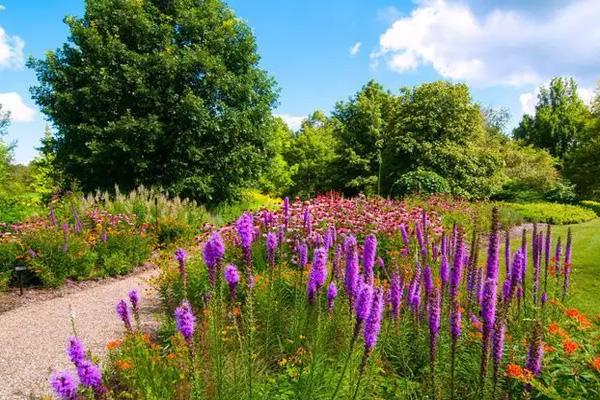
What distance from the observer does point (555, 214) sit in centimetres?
2059

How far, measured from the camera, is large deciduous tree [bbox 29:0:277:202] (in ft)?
55.8

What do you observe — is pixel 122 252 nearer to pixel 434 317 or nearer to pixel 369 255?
pixel 369 255

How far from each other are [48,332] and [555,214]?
2045 cm

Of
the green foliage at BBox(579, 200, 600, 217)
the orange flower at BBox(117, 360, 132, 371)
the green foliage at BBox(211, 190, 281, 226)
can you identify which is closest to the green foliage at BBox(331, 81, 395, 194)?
the green foliage at BBox(211, 190, 281, 226)

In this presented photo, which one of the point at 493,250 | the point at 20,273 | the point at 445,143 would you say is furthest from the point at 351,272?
the point at 445,143

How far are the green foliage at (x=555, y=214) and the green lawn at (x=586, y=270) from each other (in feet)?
6.75

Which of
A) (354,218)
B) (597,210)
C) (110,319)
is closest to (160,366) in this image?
(110,319)

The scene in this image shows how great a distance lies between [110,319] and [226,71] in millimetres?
13777

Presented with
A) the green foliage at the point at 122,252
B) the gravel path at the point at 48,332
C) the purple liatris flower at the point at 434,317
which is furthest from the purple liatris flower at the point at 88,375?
the green foliage at the point at 122,252

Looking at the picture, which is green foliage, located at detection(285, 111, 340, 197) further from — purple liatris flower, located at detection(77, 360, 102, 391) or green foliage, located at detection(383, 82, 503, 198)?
purple liatris flower, located at detection(77, 360, 102, 391)

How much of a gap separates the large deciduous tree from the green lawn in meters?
11.8

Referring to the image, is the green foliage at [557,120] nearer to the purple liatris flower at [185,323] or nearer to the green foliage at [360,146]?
the green foliage at [360,146]

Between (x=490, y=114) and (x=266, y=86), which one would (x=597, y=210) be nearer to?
(x=266, y=86)

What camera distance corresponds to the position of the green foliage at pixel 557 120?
44125mm
